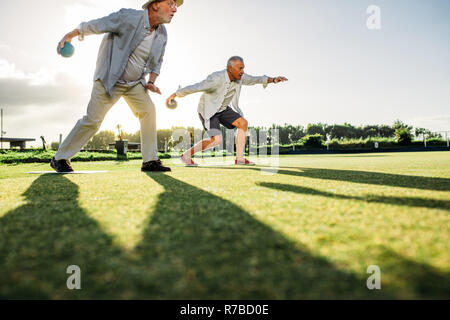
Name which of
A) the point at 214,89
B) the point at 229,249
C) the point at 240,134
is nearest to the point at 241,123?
the point at 240,134

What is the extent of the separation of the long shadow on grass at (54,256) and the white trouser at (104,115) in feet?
8.26

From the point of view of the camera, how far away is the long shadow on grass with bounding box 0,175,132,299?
26.3 inches

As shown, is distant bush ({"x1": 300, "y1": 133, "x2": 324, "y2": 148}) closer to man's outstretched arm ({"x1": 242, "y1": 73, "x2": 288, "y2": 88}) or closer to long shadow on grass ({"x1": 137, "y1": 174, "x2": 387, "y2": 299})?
man's outstretched arm ({"x1": 242, "y1": 73, "x2": 288, "y2": 88})

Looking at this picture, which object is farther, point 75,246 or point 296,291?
point 75,246

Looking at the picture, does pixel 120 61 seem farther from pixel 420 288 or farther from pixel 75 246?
pixel 420 288

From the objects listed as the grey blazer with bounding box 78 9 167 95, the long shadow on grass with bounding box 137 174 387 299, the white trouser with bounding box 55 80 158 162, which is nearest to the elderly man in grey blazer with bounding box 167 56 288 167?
the white trouser with bounding box 55 80 158 162

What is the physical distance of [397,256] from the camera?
0.80 meters

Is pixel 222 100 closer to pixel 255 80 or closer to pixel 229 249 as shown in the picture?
pixel 255 80

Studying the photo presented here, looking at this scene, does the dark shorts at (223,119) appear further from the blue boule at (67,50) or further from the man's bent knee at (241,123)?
the blue boule at (67,50)

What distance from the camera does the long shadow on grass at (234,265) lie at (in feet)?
2.12

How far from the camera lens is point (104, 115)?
12.5ft

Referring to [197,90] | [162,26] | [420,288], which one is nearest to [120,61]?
[162,26]

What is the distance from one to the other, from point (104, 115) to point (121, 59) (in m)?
0.73

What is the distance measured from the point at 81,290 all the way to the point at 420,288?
730 mm
